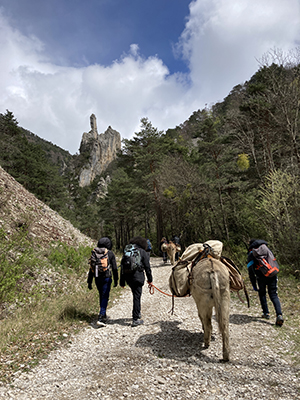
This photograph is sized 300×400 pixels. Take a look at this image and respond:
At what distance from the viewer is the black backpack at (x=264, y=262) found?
4.60 metres

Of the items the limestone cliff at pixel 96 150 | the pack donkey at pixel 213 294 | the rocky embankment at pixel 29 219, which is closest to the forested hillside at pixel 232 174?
the pack donkey at pixel 213 294

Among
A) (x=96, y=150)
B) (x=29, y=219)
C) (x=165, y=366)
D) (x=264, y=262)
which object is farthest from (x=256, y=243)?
(x=96, y=150)

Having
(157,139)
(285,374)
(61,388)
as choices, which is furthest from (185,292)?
(157,139)

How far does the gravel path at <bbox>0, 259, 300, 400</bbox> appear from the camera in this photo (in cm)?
270

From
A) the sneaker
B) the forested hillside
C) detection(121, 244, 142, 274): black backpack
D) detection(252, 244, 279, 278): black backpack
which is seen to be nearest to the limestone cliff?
the forested hillside

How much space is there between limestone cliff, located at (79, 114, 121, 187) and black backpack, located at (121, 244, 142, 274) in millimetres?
89142

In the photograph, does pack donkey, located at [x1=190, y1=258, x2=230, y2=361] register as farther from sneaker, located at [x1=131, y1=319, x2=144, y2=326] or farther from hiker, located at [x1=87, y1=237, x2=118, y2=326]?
hiker, located at [x1=87, y1=237, x2=118, y2=326]

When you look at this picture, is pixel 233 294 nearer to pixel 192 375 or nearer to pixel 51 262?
pixel 192 375

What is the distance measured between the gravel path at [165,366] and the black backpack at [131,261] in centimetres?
122

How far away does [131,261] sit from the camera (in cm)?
498

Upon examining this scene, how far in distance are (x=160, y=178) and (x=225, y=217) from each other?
19.1 ft

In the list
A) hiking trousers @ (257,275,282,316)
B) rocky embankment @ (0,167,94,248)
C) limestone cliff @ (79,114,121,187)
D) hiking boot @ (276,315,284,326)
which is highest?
limestone cliff @ (79,114,121,187)

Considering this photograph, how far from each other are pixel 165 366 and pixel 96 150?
325ft

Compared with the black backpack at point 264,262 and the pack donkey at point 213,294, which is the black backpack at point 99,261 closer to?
the pack donkey at point 213,294
